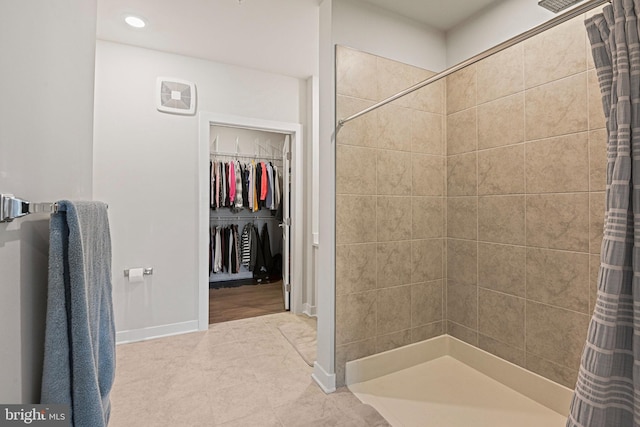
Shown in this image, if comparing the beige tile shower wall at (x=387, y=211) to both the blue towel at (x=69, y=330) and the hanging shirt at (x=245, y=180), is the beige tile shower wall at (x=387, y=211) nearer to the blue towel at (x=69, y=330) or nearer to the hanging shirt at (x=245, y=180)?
the blue towel at (x=69, y=330)

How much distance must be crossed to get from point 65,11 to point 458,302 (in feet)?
8.66

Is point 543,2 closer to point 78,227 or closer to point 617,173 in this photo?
point 617,173

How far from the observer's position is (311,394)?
1873mm

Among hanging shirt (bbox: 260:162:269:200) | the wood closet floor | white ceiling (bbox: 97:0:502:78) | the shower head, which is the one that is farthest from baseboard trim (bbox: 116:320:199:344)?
the shower head

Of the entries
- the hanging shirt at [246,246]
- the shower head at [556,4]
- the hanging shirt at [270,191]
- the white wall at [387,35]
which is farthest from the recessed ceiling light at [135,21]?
the hanging shirt at [246,246]

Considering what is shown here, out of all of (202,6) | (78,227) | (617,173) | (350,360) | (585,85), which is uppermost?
(202,6)

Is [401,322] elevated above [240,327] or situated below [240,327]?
above

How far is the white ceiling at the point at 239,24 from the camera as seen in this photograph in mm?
2125

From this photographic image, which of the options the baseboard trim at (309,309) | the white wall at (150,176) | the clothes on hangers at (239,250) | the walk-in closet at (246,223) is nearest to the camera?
the white wall at (150,176)

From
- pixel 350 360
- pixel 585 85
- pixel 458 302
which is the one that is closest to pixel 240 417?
pixel 350 360

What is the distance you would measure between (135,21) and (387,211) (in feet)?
8.10

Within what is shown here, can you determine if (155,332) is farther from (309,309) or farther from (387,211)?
(387,211)

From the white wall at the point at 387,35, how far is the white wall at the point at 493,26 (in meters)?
0.11
